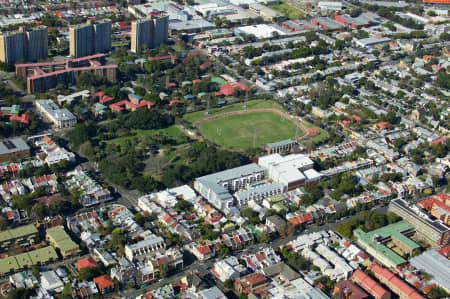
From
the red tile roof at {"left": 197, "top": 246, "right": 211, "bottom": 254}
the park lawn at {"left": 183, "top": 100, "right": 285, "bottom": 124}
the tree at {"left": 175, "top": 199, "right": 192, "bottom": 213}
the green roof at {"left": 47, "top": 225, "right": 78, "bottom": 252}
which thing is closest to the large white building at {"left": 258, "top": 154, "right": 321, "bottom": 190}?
the tree at {"left": 175, "top": 199, "right": 192, "bottom": 213}

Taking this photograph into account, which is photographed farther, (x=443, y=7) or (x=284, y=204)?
(x=443, y=7)

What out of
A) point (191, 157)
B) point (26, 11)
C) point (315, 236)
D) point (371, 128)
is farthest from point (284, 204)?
point (26, 11)

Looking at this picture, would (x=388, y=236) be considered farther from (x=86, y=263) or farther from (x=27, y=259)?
(x=27, y=259)

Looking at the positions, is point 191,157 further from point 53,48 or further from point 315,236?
point 53,48

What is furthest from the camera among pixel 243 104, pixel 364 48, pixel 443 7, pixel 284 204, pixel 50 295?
pixel 443 7

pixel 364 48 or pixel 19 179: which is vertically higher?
pixel 364 48

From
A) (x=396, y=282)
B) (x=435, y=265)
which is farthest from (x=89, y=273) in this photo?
(x=435, y=265)

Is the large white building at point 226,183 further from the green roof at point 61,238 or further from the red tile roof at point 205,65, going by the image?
the red tile roof at point 205,65
